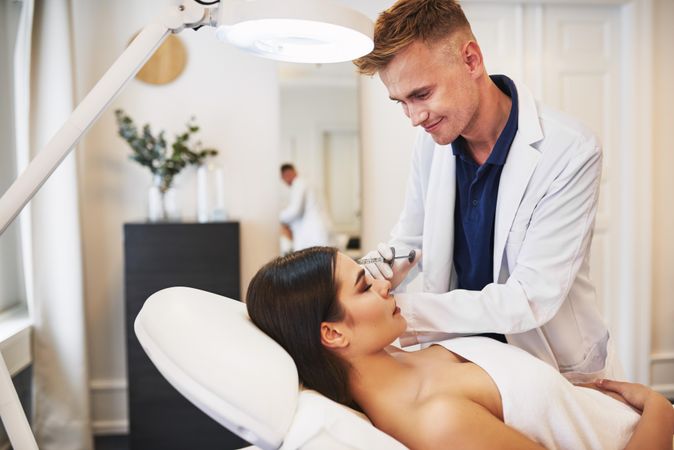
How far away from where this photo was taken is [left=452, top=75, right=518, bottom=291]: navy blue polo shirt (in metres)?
1.47

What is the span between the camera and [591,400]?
1189mm

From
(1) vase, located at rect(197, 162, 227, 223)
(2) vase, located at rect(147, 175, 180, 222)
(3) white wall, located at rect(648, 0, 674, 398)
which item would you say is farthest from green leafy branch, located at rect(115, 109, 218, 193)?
(3) white wall, located at rect(648, 0, 674, 398)

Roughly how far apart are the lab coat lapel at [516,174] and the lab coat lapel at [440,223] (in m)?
0.14

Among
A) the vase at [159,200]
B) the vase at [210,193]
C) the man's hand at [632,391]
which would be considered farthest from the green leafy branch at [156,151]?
the man's hand at [632,391]

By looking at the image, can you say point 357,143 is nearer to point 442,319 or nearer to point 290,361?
point 442,319

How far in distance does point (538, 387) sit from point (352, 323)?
0.38m

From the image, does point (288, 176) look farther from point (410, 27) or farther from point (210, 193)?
point (410, 27)

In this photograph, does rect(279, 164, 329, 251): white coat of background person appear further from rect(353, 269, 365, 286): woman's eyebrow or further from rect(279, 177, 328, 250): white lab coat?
rect(353, 269, 365, 286): woman's eyebrow

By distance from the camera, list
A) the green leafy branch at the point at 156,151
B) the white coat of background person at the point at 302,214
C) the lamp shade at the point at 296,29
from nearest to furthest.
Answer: the lamp shade at the point at 296,29, the green leafy branch at the point at 156,151, the white coat of background person at the point at 302,214

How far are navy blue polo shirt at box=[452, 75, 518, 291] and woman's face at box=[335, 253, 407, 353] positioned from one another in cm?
40

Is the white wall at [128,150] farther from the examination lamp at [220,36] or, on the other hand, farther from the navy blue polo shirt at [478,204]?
the examination lamp at [220,36]

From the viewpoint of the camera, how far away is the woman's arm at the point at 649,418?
3.63ft

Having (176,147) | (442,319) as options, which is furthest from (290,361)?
(176,147)

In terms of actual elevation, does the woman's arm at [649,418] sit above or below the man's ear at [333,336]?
below
